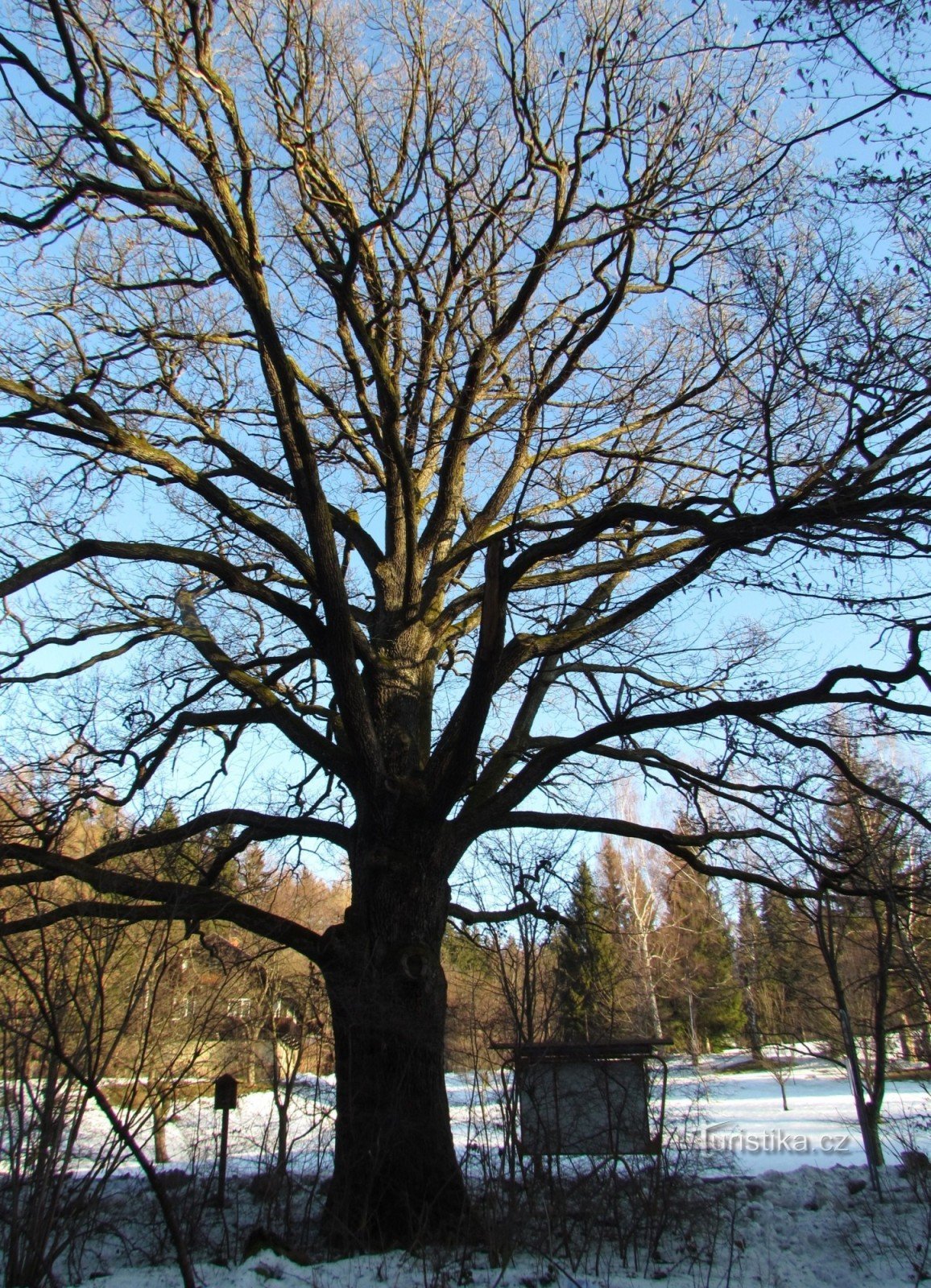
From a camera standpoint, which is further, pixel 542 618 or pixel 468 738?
pixel 542 618

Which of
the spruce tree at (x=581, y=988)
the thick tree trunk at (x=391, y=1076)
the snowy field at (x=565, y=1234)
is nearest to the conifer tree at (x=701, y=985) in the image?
the snowy field at (x=565, y=1234)

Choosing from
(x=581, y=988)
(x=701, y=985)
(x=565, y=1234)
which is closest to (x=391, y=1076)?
(x=565, y=1234)

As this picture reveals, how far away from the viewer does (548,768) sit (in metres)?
7.82

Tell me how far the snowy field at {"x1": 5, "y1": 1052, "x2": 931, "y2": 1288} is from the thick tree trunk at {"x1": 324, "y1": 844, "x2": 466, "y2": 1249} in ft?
1.01

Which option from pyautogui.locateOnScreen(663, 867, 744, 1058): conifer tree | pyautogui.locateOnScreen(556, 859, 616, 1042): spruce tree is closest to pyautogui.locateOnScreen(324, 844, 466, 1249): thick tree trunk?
pyautogui.locateOnScreen(556, 859, 616, 1042): spruce tree

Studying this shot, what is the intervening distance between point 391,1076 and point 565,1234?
1.61 metres

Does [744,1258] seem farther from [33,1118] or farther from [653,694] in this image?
[33,1118]

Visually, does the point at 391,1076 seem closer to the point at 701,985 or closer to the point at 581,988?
the point at 581,988

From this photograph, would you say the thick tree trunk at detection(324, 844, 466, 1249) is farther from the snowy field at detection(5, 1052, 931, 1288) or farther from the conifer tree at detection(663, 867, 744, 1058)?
the conifer tree at detection(663, 867, 744, 1058)

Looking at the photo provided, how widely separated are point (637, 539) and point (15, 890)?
723 centimetres

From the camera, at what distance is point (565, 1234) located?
5.74 m

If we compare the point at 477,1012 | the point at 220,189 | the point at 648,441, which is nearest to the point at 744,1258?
the point at 477,1012

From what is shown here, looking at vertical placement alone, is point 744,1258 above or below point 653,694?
below

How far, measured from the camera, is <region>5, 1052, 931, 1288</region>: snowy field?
214 inches
